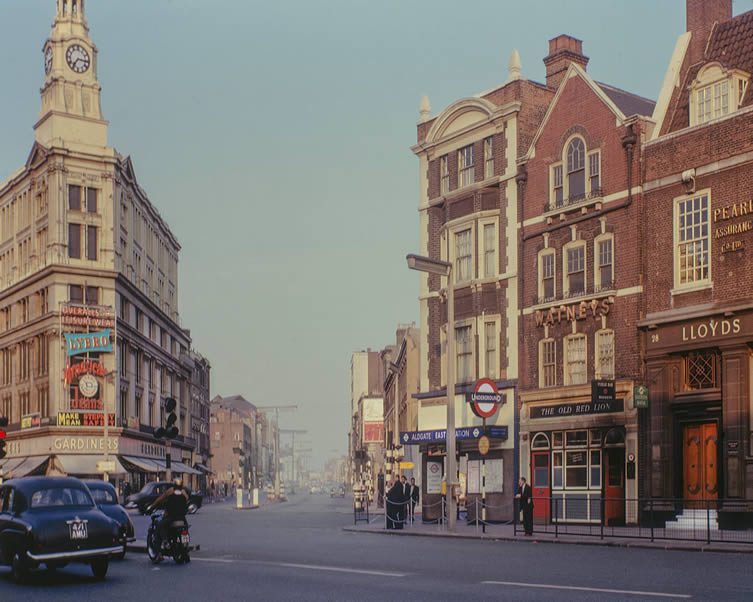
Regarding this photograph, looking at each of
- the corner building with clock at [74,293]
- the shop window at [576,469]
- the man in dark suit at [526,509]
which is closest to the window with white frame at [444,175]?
the shop window at [576,469]

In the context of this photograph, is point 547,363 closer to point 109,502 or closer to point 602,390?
point 602,390

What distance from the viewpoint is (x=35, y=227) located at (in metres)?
81.8

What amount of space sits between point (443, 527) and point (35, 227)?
53947 millimetres

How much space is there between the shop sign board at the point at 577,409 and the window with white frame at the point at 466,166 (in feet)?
33.6

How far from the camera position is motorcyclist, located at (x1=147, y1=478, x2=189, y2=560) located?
70.3 ft

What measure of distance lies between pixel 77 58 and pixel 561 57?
5134 cm

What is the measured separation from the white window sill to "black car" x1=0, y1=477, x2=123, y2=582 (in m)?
20.6

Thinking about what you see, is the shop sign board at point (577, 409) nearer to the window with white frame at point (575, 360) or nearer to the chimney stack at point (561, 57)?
the window with white frame at point (575, 360)

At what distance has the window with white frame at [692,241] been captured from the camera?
33469 mm

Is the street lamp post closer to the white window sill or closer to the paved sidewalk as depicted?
the paved sidewalk

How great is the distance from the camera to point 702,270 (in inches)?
1320

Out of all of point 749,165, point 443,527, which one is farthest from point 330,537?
point 749,165

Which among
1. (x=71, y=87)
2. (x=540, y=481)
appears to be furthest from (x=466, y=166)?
(x=71, y=87)

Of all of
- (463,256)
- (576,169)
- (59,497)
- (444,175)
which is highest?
(444,175)
